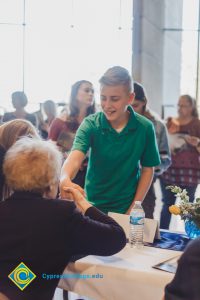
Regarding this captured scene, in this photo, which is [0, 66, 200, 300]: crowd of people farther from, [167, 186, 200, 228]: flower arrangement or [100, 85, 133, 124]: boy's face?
[167, 186, 200, 228]: flower arrangement

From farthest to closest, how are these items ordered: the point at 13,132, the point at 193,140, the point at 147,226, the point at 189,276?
the point at 193,140 → the point at 13,132 → the point at 147,226 → the point at 189,276

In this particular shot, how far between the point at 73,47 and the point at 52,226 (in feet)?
21.0

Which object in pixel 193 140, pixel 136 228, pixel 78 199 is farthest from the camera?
pixel 193 140

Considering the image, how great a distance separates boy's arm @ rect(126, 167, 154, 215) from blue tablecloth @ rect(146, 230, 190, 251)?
20 cm

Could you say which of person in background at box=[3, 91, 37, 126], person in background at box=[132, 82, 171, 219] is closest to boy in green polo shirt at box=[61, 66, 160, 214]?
person in background at box=[132, 82, 171, 219]

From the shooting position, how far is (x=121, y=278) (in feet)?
5.53

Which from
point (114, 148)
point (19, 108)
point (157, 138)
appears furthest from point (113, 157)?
point (19, 108)

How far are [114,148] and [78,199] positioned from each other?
41cm

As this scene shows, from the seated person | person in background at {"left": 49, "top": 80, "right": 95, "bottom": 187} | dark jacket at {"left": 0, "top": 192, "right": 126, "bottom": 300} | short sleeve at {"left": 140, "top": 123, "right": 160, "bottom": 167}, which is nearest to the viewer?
the seated person

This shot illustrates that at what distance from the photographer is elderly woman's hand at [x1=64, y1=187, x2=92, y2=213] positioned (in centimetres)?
184

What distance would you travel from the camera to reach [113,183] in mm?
2191

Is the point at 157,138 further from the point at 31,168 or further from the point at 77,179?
the point at 31,168

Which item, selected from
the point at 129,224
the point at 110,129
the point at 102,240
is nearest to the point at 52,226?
the point at 102,240

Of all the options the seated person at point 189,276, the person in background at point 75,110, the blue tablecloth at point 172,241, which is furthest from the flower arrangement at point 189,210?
the person in background at point 75,110
